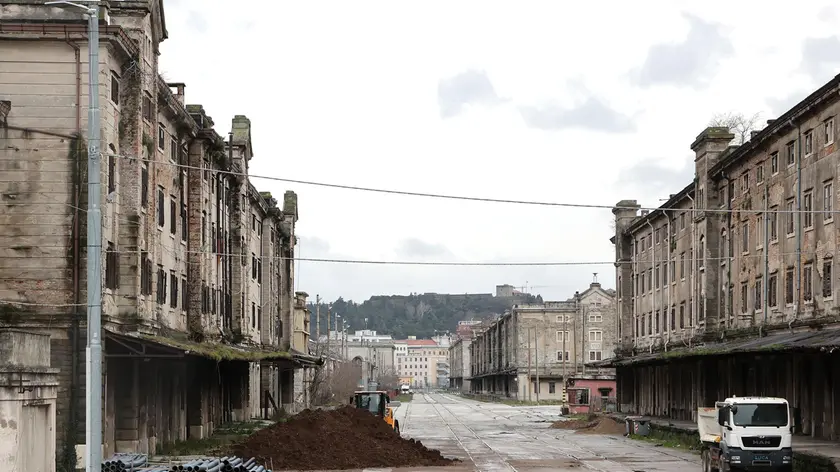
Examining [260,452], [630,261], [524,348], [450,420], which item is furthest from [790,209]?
[524,348]

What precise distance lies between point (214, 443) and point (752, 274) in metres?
25.3

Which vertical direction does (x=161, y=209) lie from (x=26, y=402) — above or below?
above

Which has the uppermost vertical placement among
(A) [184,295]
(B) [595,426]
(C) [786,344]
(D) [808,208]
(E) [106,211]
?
(D) [808,208]

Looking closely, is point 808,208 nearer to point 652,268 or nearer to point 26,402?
point 652,268

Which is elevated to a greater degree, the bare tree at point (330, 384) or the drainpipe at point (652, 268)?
the drainpipe at point (652, 268)

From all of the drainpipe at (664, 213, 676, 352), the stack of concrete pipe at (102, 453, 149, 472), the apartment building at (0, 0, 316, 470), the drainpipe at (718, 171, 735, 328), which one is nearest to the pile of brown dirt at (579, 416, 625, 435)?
the drainpipe at (664, 213, 676, 352)

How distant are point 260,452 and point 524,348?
10169 centimetres

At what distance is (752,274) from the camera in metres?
53.2

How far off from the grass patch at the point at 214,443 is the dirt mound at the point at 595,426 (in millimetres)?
20045

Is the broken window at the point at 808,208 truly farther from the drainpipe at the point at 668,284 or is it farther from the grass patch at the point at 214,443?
the grass patch at the point at 214,443

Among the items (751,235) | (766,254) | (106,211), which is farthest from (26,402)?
(751,235)

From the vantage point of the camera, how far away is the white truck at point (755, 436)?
1261 inches

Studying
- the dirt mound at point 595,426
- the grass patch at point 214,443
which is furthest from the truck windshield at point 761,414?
the dirt mound at point 595,426

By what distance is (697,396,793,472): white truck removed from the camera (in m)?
32.0
